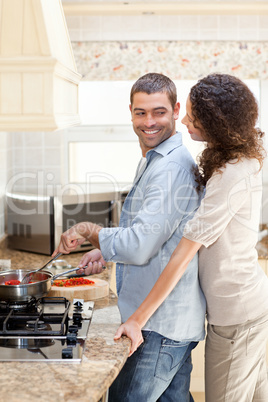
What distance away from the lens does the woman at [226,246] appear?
1.57m

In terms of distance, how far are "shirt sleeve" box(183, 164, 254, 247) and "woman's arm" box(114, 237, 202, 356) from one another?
0.12 feet

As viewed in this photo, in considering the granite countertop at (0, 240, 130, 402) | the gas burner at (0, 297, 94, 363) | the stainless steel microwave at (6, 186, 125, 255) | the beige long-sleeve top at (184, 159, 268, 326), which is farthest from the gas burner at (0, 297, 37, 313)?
the stainless steel microwave at (6, 186, 125, 255)

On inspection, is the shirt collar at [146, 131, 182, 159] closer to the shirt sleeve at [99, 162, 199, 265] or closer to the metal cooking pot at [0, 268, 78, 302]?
the shirt sleeve at [99, 162, 199, 265]

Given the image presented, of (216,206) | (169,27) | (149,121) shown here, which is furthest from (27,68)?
(169,27)

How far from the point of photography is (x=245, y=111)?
5.26 ft

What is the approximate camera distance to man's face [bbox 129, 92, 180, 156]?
1729 mm

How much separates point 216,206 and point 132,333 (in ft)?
1.47

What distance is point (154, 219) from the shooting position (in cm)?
157

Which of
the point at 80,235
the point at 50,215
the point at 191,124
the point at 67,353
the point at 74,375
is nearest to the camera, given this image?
the point at 74,375

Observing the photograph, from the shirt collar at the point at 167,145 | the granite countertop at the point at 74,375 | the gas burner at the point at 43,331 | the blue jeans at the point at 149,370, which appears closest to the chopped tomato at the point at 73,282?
the gas burner at the point at 43,331

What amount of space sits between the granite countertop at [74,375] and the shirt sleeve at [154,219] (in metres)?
0.25

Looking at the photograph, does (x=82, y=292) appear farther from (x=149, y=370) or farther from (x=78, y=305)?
(x=149, y=370)

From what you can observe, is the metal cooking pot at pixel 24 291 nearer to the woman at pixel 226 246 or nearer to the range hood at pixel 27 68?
the woman at pixel 226 246

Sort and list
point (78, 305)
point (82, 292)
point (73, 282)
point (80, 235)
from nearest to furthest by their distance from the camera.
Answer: point (80, 235), point (78, 305), point (82, 292), point (73, 282)
